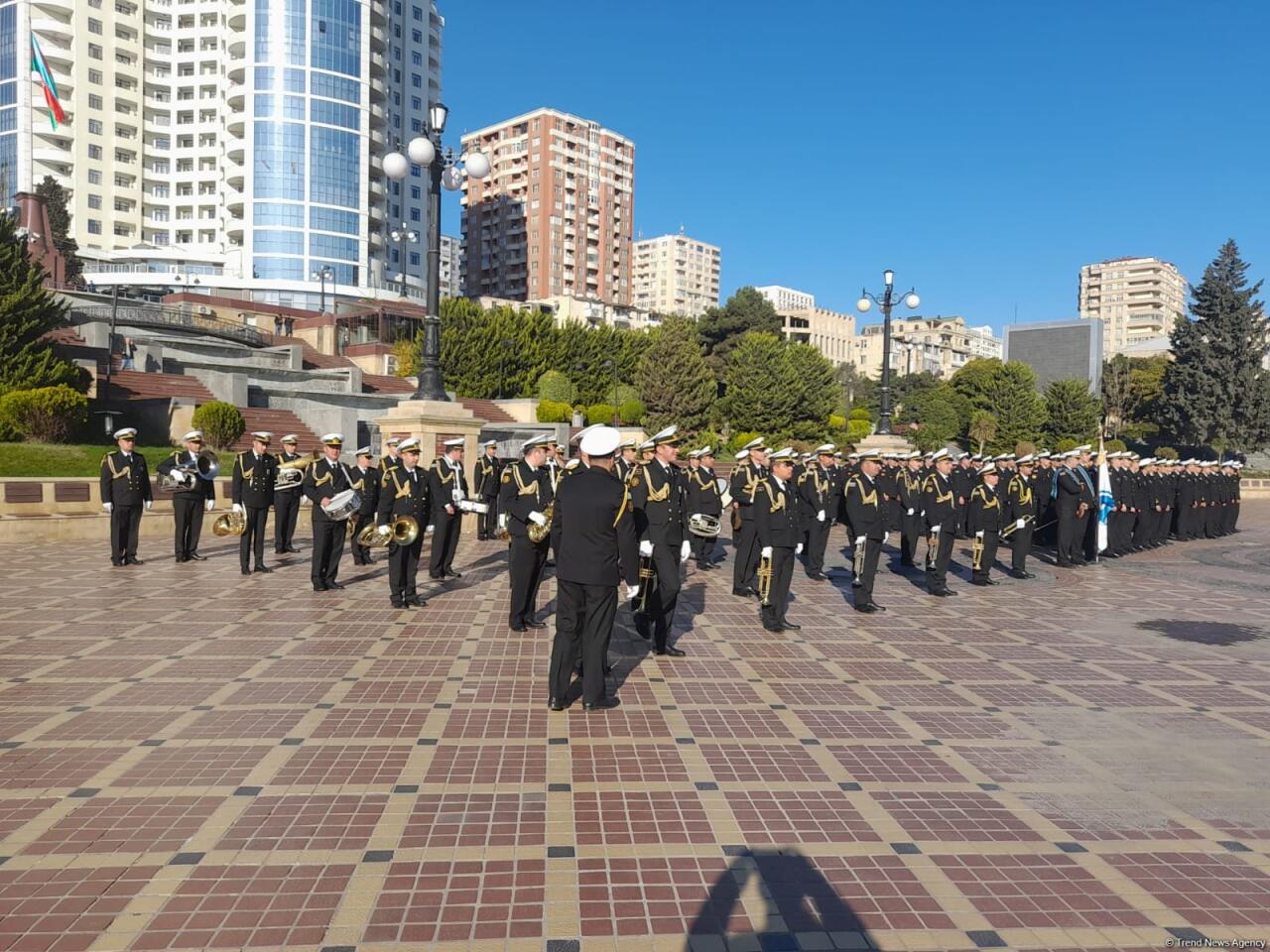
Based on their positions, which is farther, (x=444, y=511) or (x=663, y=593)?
(x=444, y=511)

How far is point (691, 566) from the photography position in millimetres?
14195

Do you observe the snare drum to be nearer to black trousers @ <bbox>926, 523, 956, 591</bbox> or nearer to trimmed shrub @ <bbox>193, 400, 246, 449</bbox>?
black trousers @ <bbox>926, 523, 956, 591</bbox>

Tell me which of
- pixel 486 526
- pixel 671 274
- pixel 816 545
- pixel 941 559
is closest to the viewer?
pixel 941 559

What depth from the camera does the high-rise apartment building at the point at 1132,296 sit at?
170375mm

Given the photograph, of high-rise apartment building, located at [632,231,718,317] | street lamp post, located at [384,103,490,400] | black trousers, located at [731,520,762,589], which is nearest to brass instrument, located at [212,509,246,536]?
street lamp post, located at [384,103,490,400]

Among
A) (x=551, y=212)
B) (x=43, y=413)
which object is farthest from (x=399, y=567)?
(x=551, y=212)

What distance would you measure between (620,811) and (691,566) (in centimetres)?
960

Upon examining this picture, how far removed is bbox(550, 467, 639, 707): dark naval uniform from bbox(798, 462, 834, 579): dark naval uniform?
550 centimetres

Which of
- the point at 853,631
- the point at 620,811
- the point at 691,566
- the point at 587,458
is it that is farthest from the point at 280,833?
the point at 691,566

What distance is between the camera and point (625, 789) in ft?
16.3

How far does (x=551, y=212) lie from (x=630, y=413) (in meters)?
74.3

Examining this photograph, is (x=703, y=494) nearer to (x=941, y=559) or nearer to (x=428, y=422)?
(x=941, y=559)

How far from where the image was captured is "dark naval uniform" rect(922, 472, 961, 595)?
11.9 metres

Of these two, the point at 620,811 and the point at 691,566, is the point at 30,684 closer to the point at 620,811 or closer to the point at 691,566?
the point at 620,811
